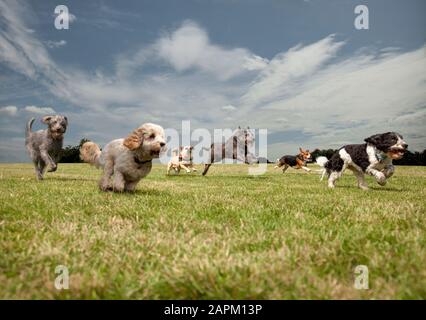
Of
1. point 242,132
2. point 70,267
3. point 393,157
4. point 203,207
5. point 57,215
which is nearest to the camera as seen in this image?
point 70,267

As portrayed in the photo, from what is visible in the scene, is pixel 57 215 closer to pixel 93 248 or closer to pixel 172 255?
pixel 93 248

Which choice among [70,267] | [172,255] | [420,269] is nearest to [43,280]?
[70,267]

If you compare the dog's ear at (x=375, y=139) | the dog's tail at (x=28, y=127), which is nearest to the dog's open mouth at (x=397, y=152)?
the dog's ear at (x=375, y=139)

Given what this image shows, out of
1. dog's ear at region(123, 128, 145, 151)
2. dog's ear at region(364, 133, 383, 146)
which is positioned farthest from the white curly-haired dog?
dog's ear at region(364, 133, 383, 146)

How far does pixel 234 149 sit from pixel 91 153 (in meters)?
11.1

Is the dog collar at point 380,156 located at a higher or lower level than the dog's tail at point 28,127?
lower

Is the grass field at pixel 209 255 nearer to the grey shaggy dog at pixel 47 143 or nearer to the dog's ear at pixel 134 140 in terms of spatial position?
the dog's ear at pixel 134 140

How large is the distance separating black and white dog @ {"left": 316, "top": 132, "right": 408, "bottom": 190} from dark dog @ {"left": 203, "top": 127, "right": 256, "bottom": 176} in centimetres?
801

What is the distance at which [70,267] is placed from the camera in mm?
2619

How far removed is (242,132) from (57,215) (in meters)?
15.5

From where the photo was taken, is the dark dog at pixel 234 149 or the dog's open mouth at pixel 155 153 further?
the dark dog at pixel 234 149

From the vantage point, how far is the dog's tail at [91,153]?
9.17 m

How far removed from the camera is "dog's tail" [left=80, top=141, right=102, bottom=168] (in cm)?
917

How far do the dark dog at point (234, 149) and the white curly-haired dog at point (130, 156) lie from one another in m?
11.3
